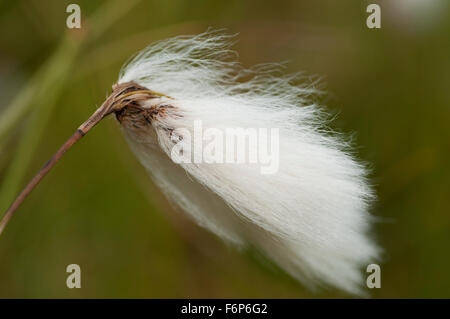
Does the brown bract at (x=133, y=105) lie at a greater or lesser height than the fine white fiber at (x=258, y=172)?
greater

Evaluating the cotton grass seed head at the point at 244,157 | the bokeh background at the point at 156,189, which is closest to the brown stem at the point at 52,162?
the cotton grass seed head at the point at 244,157

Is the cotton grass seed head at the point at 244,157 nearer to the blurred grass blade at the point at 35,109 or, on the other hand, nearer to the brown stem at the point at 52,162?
the brown stem at the point at 52,162

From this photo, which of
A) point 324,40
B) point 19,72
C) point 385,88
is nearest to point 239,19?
point 324,40

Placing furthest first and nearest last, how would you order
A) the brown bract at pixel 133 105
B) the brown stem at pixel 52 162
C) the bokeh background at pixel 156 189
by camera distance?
the bokeh background at pixel 156 189 → the brown bract at pixel 133 105 → the brown stem at pixel 52 162

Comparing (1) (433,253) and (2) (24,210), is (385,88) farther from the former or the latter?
(2) (24,210)

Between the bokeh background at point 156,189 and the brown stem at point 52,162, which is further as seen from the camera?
the bokeh background at point 156,189

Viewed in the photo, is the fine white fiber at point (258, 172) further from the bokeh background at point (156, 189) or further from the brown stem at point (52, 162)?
the bokeh background at point (156, 189)

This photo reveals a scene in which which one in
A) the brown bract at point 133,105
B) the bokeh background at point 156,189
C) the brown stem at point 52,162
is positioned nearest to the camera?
the brown stem at point 52,162

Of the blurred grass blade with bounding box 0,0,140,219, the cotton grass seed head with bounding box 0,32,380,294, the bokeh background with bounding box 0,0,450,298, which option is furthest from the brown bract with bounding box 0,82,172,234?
the bokeh background with bounding box 0,0,450,298
